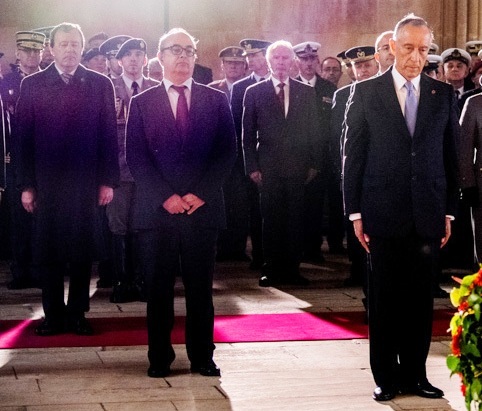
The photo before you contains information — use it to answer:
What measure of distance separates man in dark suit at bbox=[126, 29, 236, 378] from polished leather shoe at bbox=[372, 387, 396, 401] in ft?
3.00

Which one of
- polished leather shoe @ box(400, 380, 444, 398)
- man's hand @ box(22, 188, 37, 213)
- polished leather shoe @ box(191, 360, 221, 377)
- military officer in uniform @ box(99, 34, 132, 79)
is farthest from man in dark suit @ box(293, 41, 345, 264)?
polished leather shoe @ box(400, 380, 444, 398)

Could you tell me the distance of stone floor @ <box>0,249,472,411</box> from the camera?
18.1ft

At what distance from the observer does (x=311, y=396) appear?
5707 mm

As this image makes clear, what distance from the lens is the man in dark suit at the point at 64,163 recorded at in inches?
284

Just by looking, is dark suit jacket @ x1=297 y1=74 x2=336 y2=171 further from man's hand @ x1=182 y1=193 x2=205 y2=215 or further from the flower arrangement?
the flower arrangement

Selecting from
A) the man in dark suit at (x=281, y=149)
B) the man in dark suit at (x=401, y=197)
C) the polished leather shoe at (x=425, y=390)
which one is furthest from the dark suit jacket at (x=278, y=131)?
the polished leather shoe at (x=425, y=390)

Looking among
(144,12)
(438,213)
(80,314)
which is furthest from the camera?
(144,12)

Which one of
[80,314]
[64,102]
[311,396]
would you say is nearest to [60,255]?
[80,314]

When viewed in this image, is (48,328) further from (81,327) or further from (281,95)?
(281,95)

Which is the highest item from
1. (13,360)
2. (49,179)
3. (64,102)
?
(64,102)

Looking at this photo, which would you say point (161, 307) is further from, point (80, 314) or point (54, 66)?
point (54, 66)

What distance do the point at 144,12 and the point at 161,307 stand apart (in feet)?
26.1

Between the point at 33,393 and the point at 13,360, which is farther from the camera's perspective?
the point at 13,360

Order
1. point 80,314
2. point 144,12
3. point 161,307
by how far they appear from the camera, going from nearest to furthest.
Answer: point 161,307 → point 80,314 → point 144,12
